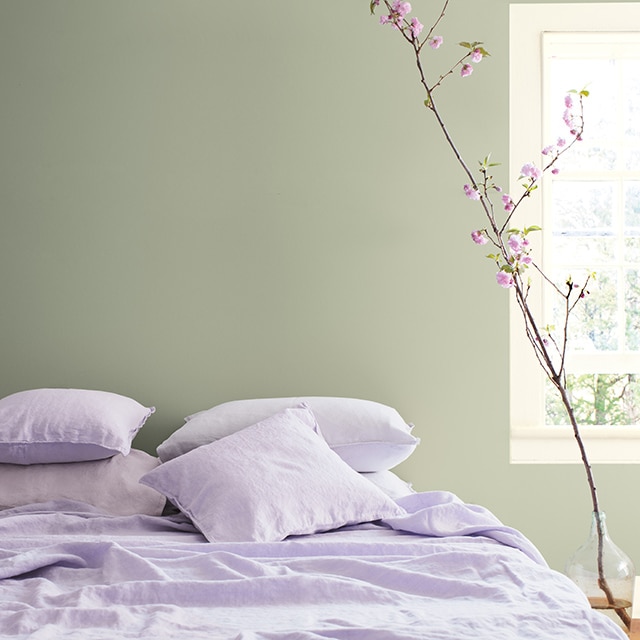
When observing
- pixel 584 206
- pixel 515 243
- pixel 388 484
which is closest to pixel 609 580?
pixel 388 484

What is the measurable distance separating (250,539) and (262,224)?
1416mm

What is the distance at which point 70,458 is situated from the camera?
2.51 m

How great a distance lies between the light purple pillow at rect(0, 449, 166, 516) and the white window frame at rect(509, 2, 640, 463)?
1461 mm

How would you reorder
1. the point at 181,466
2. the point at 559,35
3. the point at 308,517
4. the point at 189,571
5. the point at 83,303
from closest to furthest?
the point at 189,571 → the point at 308,517 → the point at 181,466 → the point at 83,303 → the point at 559,35

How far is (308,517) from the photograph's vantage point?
82.0 inches

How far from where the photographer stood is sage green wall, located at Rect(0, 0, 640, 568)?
3.11m

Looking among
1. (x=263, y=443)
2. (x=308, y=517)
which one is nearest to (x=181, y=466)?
(x=263, y=443)

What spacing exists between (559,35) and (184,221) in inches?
62.6

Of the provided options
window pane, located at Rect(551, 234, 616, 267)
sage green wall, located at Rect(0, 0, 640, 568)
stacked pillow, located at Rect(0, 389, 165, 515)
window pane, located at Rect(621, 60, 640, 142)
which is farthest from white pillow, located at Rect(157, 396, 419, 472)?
window pane, located at Rect(621, 60, 640, 142)

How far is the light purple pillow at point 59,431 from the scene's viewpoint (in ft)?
8.13

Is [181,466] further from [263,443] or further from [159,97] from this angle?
[159,97]

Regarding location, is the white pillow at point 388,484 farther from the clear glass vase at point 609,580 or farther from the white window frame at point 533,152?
Result: the white window frame at point 533,152

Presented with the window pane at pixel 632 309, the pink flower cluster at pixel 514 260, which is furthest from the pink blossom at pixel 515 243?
the window pane at pixel 632 309

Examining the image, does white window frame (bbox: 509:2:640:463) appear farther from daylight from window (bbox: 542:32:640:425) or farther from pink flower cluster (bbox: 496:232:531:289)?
pink flower cluster (bbox: 496:232:531:289)
